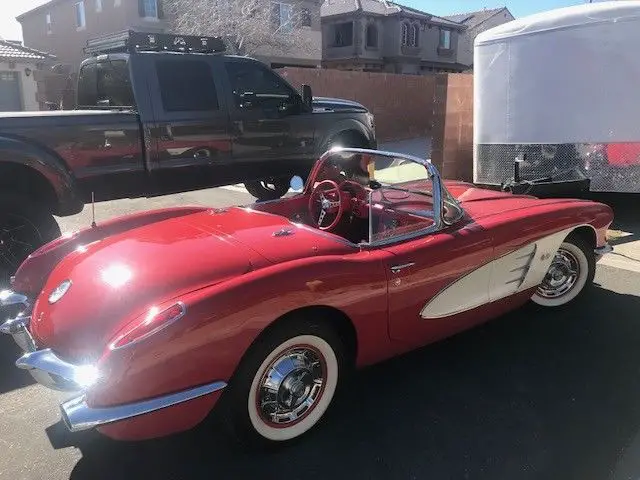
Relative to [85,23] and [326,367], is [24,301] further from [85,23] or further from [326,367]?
[85,23]

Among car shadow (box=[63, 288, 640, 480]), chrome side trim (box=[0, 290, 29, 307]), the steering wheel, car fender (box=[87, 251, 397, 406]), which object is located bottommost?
car shadow (box=[63, 288, 640, 480])

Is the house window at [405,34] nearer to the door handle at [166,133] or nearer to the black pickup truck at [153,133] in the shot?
the black pickup truck at [153,133]

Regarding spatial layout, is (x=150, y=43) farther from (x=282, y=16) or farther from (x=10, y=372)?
(x=282, y=16)

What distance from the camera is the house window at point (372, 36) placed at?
3503 centimetres

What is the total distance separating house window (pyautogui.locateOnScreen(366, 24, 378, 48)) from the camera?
115 ft

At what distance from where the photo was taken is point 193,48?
6.68 meters

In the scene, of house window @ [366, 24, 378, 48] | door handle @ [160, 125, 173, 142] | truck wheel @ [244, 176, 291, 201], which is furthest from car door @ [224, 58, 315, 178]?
house window @ [366, 24, 378, 48]

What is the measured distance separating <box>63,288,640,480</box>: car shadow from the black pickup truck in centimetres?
305

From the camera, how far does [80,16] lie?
1087 inches

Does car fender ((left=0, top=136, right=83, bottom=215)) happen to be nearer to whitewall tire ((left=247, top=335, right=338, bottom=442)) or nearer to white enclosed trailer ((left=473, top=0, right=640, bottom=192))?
whitewall tire ((left=247, top=335, right=338, bottom=442))

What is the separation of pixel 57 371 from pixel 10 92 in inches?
1033

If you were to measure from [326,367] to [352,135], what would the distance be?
557 centimetres

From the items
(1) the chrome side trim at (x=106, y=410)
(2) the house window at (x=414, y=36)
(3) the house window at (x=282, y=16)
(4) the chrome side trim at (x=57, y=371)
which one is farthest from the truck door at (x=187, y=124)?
(2) the house window at (x=414, y=36)

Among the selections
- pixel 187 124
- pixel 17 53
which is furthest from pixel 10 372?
pixel 17 53
